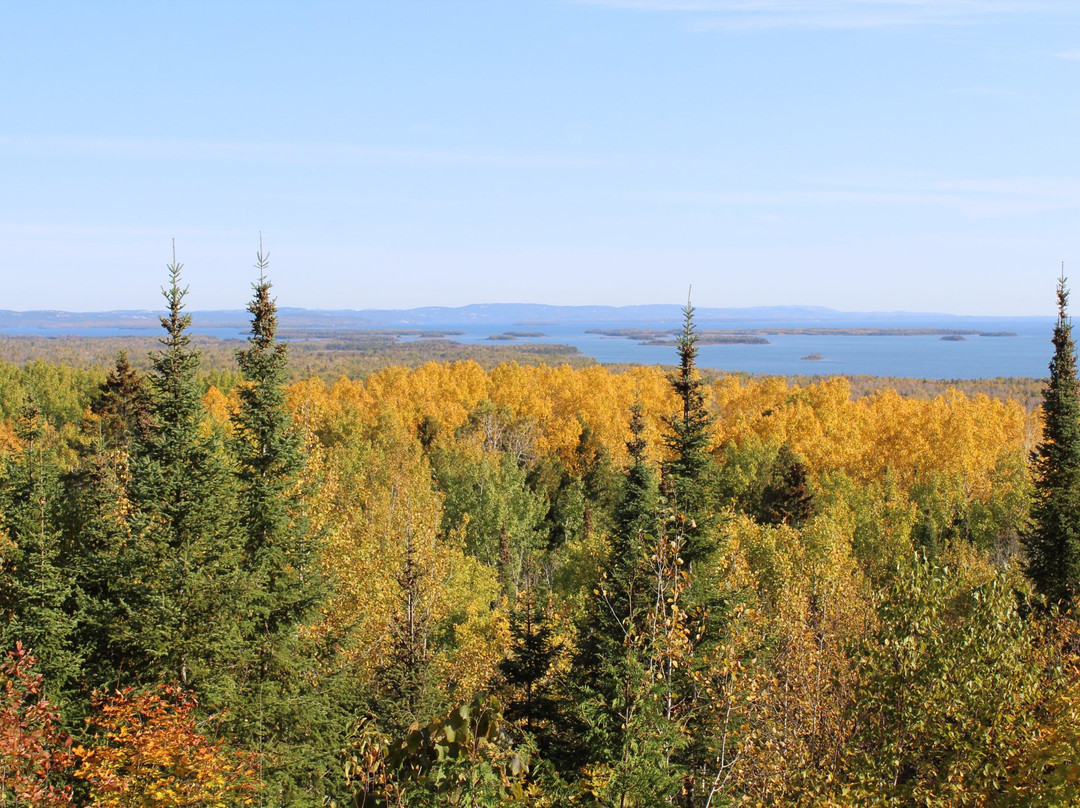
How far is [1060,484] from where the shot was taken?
26875mm

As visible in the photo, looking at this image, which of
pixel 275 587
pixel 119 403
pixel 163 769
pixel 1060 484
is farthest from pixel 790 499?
pixel 119 403

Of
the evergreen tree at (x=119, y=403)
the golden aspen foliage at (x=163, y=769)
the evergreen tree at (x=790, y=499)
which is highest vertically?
the evergreen tree at (x=119, y=403)

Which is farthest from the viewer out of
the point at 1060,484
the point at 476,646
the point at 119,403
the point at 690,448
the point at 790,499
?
the point at 119,403

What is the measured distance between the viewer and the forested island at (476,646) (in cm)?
1010

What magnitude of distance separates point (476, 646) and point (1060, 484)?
1887 centimetres

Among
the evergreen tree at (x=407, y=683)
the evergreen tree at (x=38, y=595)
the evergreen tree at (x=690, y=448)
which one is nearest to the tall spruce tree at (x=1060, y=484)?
the evergreen tree at (x=690, y=448)

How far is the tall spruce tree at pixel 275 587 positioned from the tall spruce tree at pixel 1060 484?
2166cm

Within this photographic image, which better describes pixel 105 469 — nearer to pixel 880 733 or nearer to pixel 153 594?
pixel 153 594

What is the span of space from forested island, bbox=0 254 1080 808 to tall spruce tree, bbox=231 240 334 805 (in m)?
0.07

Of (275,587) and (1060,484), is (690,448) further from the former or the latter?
(1060,484)

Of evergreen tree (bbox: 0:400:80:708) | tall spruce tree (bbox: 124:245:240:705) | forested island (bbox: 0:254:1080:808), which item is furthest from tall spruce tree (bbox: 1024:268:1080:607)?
evergreen tree (bbox: 0:400:80:708)

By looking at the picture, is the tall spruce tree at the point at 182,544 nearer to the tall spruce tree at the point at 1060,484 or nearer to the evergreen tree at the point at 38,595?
the evergreen tree at the point at 38,595

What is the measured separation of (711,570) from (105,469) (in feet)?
52.3

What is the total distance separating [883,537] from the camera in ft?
132
